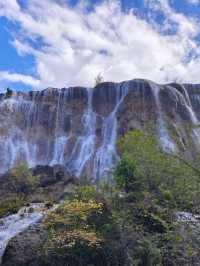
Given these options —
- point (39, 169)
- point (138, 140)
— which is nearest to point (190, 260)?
point (138, 140)

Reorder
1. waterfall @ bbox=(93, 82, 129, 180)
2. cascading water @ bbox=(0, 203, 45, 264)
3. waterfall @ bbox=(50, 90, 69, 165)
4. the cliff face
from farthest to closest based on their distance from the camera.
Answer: the cliff face → waterfall @ bbox=(50, 90, 69, 165) → waterfall @ bbox=(93, 82, 129, 180) → cascading water @ bbox=(0, 203, 45, 264)

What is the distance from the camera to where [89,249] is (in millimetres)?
11695

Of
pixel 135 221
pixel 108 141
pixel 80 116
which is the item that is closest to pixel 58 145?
pixel 80 116

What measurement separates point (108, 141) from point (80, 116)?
4.70 m

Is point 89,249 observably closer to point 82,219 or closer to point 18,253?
point 82,219

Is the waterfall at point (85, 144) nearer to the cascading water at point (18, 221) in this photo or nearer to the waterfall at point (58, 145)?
the waterfall at point (58, 145)

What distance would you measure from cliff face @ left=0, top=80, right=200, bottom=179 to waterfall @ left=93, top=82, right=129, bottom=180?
9 centimetres

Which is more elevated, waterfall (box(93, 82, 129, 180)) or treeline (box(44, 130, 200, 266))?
waterfall (box(93, 82, 129, 180))

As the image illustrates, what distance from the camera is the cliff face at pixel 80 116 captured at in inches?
1549

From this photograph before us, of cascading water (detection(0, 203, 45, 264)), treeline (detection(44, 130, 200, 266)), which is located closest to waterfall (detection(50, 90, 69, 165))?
cascading water (detection(0, 203, 45, 264))

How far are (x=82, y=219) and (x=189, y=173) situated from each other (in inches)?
134

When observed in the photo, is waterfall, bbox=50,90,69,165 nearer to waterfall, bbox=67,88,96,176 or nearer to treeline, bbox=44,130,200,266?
waterfall, bbox=67,88,96,176

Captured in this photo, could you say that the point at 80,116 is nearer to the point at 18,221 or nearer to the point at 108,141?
the point at 108,141

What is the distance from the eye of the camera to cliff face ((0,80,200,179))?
3934 cm
